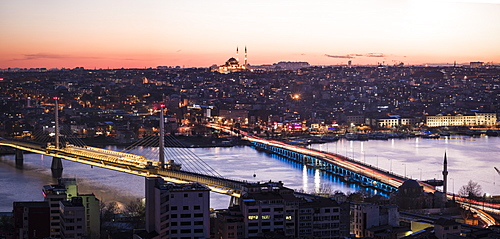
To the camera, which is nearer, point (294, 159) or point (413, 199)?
point (413, 199)

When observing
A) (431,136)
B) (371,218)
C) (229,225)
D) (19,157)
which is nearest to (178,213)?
(229,225)

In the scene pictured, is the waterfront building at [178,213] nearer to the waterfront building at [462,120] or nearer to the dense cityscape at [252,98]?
the dense cityscape at [252,98]

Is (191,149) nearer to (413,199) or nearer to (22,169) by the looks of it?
(22,169)

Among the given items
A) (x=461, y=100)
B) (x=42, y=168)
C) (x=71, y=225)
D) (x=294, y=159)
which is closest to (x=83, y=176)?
(x=42, y=168)

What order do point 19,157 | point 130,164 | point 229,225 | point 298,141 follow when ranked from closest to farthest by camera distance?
point 229,225, point 130,164, point 19,157, point 298,141

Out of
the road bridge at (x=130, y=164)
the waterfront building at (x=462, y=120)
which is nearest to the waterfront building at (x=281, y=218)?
the road bridge at (x=130, y=164)

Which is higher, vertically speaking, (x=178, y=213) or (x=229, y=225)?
(x=178, y=213)

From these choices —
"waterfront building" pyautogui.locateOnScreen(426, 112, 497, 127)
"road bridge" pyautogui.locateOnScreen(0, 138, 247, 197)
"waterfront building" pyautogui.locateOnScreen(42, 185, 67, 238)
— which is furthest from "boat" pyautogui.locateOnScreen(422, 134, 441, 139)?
"waterfront building" pyautogui.locateOnScreen(42, 185, 67, 238)

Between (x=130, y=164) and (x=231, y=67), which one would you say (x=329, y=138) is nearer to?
(x=130, y=164)
